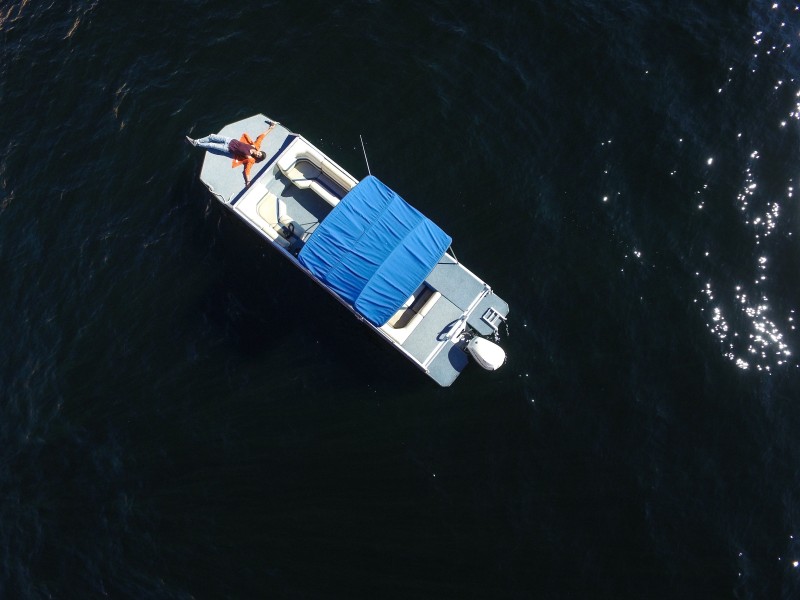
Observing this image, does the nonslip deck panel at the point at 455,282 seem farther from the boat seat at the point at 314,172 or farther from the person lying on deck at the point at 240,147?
the person lying on deck at the point at 240,147

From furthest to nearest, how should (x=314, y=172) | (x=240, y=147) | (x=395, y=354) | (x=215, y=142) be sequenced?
(x=314, y=172)
(x=215, y=142)
(x=240, y=147)
(x=395, y=354)

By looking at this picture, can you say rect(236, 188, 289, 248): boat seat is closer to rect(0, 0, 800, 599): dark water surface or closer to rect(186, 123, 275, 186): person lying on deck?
rect(186, 123, 275, 186): person lying on deck

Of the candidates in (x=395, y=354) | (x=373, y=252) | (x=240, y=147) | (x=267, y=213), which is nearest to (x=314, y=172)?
(x=267, y=213)

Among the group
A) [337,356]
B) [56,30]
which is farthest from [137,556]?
[56,30]

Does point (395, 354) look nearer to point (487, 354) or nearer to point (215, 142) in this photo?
point (487, 354)

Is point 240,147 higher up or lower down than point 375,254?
higher up

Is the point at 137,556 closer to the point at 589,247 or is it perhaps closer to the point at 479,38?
the point at 589,247
